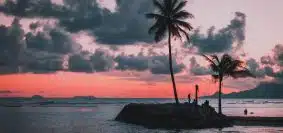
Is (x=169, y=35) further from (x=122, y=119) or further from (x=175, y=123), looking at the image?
(x=122, y=119)

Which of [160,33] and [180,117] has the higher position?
[160,33]

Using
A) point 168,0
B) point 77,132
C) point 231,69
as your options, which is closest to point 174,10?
point 168,0

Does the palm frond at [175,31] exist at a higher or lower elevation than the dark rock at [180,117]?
higher

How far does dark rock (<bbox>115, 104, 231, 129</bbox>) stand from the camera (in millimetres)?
78750

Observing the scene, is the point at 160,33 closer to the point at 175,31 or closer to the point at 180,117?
the point at 175,31

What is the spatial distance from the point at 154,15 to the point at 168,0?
3.54 metres

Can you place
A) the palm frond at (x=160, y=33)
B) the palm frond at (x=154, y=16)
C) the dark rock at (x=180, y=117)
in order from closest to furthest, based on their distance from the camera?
the dark rock at (x=180, y=117), the palm frond at (x=160, y=33), the palm frond at (x=154, y=16)

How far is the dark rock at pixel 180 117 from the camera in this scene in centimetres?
7875

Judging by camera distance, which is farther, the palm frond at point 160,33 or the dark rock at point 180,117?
the palm frond at point 160,33

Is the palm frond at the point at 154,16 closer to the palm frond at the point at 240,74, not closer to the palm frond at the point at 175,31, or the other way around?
the palm frond at the point at 175,31

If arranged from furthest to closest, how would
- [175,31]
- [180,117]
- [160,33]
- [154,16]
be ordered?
[154,16] < [175,31] < [160,33] < [180,117]

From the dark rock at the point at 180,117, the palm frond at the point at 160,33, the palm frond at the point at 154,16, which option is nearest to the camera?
the dark rock at the point at 180,117

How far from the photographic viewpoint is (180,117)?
79.6 meters

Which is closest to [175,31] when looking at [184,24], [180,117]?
[184,24]
